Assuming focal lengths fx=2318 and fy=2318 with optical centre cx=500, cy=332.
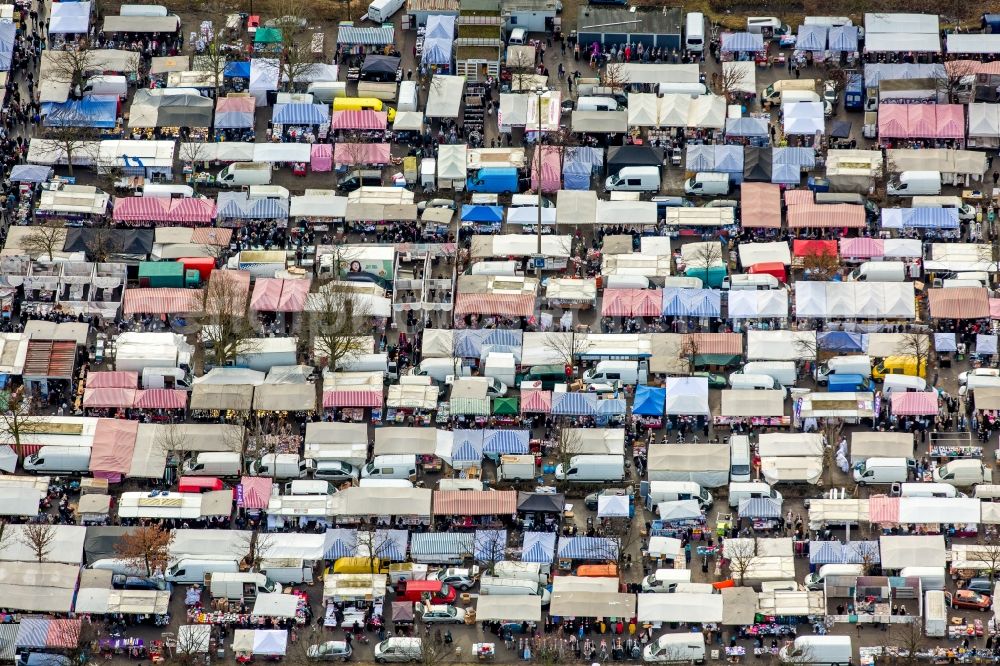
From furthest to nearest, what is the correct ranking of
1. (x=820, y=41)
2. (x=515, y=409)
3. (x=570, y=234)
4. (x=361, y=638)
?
(x=820, y=41) < (x=570, y=234) < (x=515, y=409) < (x=361, y=638)

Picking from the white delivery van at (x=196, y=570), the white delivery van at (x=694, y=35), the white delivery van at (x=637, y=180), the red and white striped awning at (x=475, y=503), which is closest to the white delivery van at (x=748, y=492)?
the red and white striped awning at (x=475, y=503)

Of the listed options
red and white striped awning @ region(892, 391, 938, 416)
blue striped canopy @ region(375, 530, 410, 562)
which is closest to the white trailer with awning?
blue striped canopy @ region(375, 530, 410, 562)

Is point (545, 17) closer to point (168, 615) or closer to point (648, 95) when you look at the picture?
point (648, 95)

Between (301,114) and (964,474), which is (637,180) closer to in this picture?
(301,114)

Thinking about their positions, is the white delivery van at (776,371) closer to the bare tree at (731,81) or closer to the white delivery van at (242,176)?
the bare tree at (731,81)

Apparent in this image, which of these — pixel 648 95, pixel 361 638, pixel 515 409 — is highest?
pixel 648 95

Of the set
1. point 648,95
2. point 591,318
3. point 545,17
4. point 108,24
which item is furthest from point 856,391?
point 108,24
